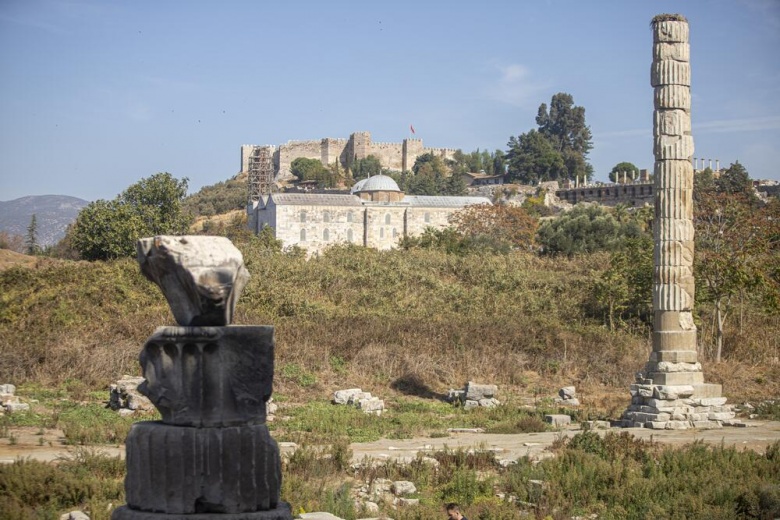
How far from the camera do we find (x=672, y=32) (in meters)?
17.7

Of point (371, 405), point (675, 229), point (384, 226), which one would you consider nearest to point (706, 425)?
point (675, 229)

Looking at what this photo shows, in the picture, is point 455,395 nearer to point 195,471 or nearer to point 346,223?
point 195,471

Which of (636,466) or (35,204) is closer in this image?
(636,466)

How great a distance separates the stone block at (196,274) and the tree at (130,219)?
3219cm

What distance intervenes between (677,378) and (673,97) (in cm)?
528

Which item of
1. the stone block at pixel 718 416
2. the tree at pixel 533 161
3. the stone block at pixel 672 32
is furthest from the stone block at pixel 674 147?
the tree at pixel 533 161

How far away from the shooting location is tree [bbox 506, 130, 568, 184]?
9500 cm

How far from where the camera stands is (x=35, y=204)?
174 meters

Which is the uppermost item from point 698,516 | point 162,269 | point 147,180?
point 147,180

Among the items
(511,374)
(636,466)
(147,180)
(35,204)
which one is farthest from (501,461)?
(35,204)

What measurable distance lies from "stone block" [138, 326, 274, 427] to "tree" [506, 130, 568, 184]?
90.9m

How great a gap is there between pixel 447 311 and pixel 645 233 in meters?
22.5

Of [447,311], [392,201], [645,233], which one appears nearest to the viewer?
[447,311]

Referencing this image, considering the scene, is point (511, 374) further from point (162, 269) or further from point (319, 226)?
point (319, 226)
